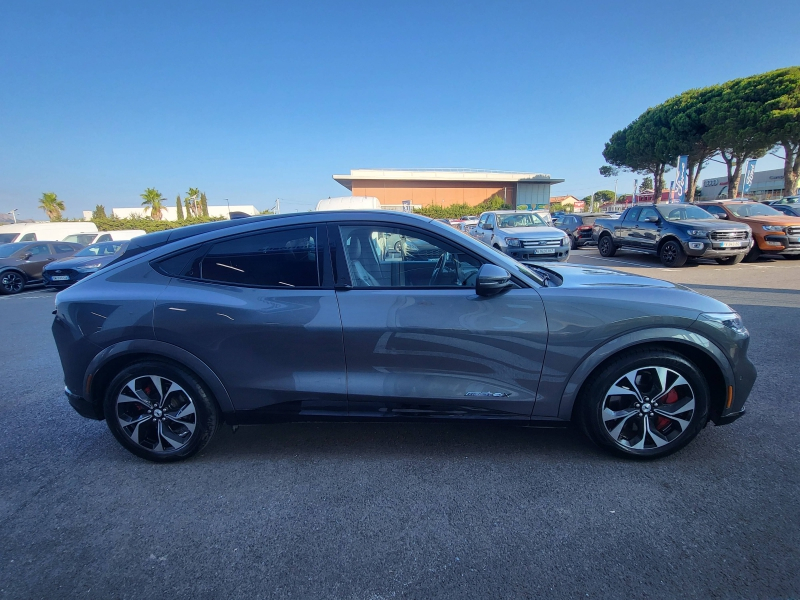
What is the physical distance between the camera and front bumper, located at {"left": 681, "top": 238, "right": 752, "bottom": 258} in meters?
10.6

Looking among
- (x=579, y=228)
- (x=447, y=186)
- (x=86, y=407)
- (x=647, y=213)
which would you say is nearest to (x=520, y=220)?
(x=647, y=213)

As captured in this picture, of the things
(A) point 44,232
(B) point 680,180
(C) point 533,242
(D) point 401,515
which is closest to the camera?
(D) point 401,515

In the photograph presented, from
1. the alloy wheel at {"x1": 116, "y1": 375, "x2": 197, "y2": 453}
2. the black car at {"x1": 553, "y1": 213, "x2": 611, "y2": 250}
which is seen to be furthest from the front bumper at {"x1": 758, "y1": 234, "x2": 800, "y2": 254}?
the alloy wheel at {"x1": 116, "y1": 375, "x2": 197, "y2": 453}

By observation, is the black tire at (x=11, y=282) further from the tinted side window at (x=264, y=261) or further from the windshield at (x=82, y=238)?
the tinted side window at (x=264, y=261)

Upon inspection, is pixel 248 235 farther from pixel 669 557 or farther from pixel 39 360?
pixel 39 360

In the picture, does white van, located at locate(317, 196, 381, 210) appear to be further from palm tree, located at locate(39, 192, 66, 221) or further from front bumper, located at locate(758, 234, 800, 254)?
palm tree, located at locate(39, 192, 66, 221)

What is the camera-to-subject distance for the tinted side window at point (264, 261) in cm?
269

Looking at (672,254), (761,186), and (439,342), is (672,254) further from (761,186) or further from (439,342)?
(761,186)

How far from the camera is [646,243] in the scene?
1245 cm

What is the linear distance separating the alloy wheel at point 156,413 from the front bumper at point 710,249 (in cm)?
1246

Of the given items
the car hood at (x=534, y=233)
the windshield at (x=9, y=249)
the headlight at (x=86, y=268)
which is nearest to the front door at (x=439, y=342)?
the car hood at (x=534, y=233)

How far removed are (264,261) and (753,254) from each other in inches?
576

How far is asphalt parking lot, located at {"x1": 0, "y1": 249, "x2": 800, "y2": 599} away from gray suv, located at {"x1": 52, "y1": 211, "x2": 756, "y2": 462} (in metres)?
0.31

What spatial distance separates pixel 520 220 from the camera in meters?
13.0
